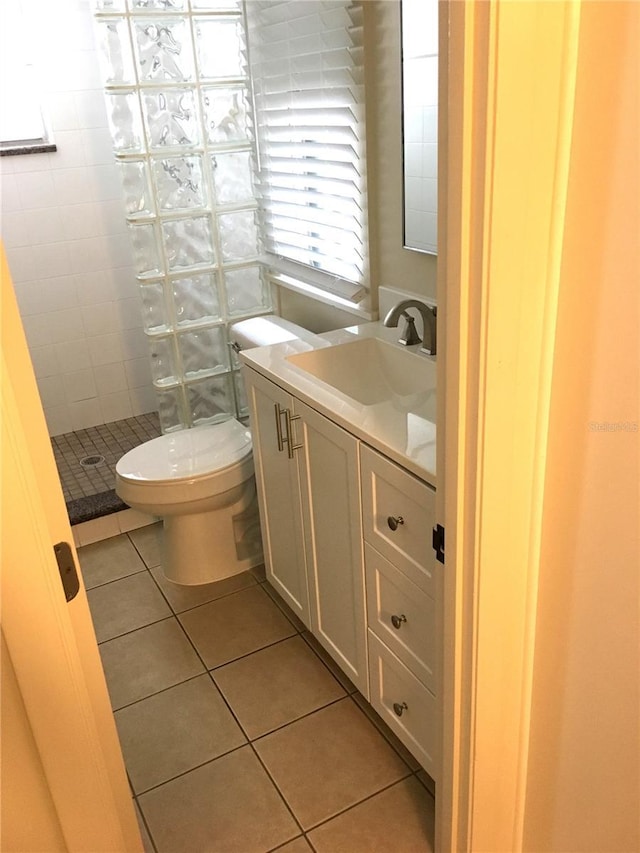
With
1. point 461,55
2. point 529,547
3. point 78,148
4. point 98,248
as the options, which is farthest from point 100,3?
point 529,547

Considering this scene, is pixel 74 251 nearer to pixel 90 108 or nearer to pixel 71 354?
pixel 71 354

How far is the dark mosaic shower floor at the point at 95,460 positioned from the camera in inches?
111

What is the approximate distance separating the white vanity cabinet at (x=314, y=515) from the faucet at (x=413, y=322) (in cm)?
31

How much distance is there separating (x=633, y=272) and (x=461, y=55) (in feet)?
1.05

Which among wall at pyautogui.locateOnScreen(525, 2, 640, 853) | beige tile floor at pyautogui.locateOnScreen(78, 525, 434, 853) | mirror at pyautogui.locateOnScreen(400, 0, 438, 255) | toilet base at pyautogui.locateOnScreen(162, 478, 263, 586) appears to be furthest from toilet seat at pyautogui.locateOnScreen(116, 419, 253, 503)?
wall at pyautogui.locateOnScreen(525, 2, 640, 853)

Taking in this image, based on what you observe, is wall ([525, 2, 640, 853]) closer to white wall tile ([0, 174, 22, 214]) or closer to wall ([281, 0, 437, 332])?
wall ([281, 0, 437, 332])

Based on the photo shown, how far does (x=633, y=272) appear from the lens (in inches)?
33.3

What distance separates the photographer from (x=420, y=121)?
71.4 inches

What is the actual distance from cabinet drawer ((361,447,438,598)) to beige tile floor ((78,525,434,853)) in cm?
59

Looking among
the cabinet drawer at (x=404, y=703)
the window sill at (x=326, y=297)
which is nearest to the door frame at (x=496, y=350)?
the cabinet drawer at (x=404, y=703)

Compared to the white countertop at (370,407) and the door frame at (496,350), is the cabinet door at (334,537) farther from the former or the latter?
the door frame at (496,350)

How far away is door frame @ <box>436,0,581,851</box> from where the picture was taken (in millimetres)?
845

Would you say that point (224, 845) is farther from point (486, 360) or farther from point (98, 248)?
point (98, 248)

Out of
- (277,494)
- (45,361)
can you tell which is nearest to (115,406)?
(45,361)
